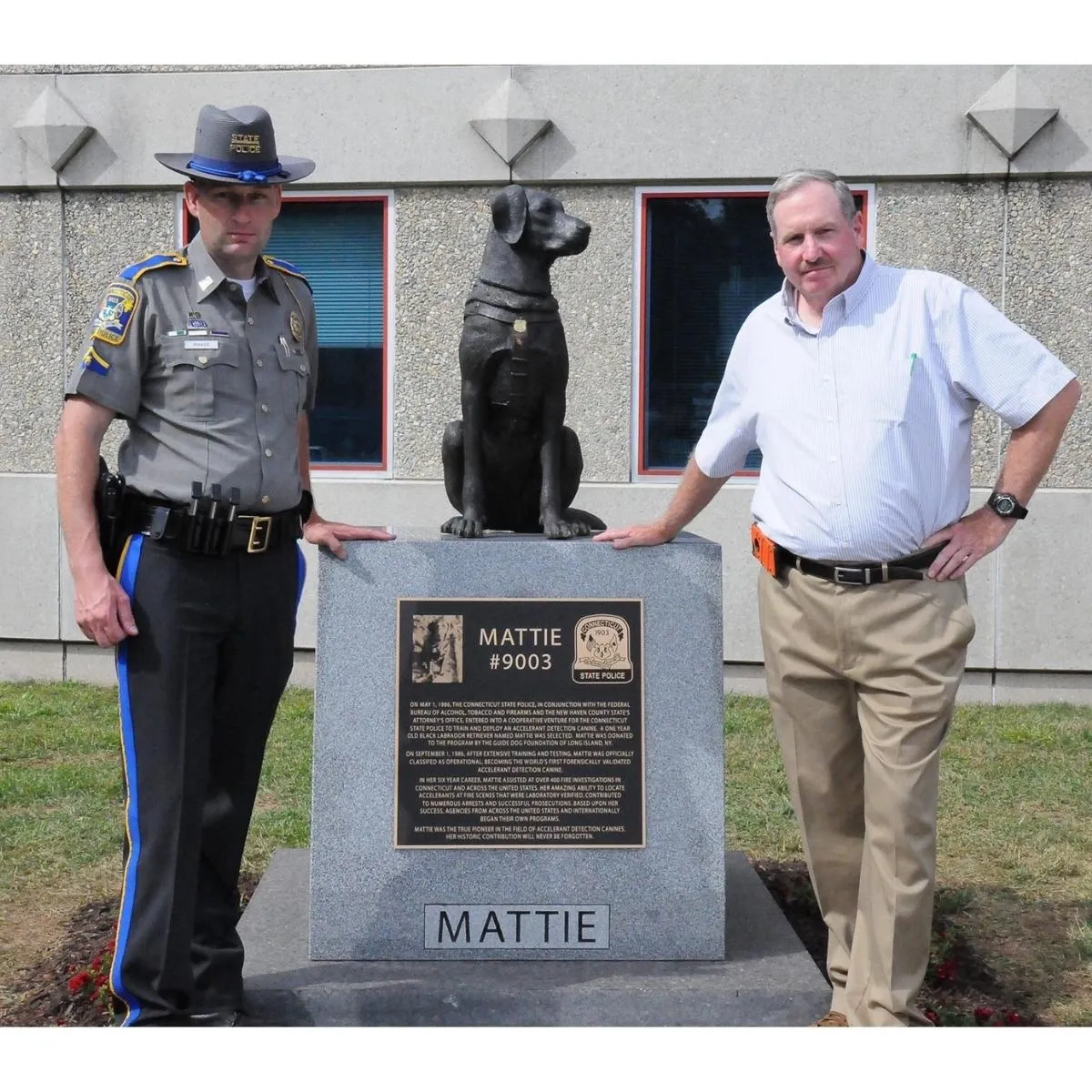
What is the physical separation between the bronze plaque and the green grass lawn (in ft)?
4.56

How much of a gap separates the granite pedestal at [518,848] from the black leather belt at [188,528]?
1.61 ft

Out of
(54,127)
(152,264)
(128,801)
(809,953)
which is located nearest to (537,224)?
(152,264)

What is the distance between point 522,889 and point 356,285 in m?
5.01

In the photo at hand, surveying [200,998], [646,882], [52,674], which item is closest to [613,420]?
[52,674]

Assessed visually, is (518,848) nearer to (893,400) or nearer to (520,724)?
(520,724)

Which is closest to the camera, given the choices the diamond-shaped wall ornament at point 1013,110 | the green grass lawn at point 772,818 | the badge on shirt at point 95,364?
the badge on shirt at point 95,364

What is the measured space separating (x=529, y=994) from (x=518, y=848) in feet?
1.35

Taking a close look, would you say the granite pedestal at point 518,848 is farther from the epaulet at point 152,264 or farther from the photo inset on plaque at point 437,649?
the epaulet at point 152,264

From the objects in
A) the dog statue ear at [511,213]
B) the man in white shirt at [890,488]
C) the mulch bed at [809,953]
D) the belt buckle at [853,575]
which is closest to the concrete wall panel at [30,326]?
the mulch bed at [809,953]

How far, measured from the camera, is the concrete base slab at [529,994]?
3564mm

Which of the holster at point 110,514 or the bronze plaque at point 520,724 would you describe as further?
the bronze plaque at point 520,724

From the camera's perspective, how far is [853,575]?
335 centimetres

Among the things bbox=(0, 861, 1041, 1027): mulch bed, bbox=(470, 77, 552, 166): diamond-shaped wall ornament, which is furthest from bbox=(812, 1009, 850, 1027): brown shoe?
bbox=(470, 77, 552, 166): diamond-shaped wall ornament

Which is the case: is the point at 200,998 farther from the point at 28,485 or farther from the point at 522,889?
the point at 28,485
